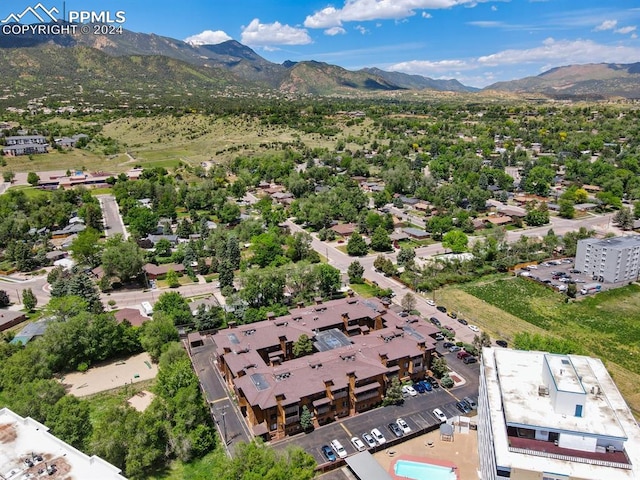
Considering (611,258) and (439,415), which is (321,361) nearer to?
(439,415)

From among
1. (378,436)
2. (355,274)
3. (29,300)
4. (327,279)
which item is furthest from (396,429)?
→ (29,300)

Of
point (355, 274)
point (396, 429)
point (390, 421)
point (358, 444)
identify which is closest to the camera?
point (358, 444)

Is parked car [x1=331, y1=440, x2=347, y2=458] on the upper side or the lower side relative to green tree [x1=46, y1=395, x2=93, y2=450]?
lower

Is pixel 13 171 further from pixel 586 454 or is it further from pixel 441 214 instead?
pixel 586 454

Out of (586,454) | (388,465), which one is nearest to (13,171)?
(388,465)

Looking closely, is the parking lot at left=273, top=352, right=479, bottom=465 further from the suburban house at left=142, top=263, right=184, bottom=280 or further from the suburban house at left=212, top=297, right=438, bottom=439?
the suburban house at left=142, top=263, right=184, bottom=280

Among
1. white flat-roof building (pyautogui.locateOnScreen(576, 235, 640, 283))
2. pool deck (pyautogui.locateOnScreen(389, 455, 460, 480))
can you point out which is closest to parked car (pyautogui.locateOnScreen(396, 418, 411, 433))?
pool deck (pyautogui.locateOnScreen(389, 455, 460, 480))
